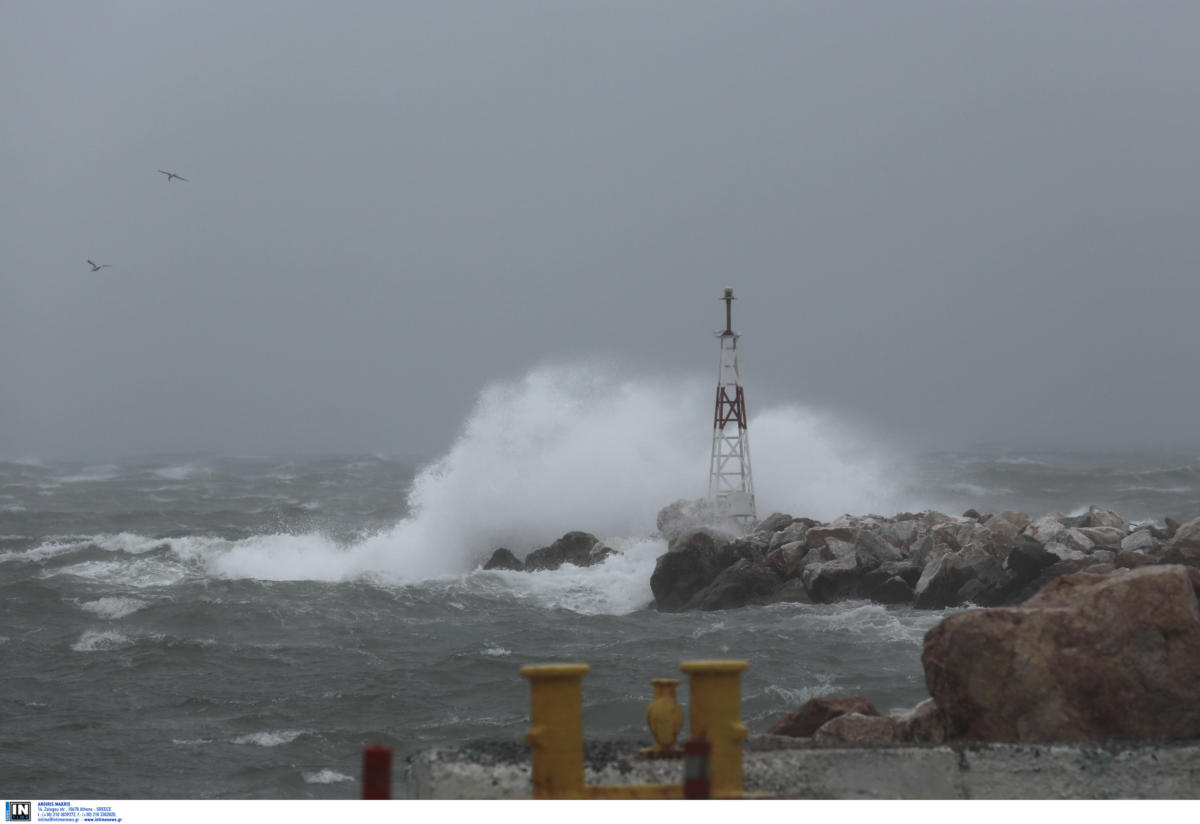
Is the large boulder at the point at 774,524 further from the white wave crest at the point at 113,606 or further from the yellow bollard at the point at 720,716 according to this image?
the yellow bollard at the point at 720,716

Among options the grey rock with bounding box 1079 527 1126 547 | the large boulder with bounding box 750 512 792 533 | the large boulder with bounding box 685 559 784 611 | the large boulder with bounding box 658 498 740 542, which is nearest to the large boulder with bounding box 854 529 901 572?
the large boulder with bounding box 685 559 784 611

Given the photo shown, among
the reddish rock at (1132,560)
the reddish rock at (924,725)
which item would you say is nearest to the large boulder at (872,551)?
the reddish rock at (1132,560)

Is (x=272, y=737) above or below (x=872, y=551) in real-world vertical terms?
below

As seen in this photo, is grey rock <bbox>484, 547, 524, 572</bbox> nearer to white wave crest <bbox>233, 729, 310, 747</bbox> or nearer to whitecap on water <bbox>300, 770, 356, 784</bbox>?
white wave crest <bbox>233, 729, 310, 747</bbox>

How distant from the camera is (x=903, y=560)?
23094 millimetres

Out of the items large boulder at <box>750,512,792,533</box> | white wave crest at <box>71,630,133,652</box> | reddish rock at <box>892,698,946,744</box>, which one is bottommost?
white wave crest at <box>71,630,133,652</box>

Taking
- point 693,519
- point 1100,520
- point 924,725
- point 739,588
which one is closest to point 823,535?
point 739,588

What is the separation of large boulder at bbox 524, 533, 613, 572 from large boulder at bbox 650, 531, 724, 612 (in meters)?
4.37

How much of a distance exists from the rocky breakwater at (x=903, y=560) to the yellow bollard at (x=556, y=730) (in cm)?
1540

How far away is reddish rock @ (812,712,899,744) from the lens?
9781 millimetres

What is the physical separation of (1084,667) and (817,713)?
2.86 meters

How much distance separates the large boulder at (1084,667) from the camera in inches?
335

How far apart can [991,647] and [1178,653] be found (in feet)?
3.73

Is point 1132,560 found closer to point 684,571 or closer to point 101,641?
point 684,571
